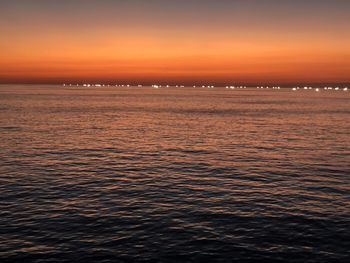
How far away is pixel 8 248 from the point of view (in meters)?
22.0

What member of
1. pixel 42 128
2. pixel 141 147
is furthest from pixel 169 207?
pixel 42 128

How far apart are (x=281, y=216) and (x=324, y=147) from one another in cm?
3381

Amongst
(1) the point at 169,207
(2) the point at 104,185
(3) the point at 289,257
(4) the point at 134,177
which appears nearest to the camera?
(3) the point at 289,257

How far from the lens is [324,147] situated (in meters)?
57.7

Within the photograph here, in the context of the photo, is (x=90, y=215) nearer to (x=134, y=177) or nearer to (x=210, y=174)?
(x=134, y=177)

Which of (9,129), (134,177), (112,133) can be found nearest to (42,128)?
(9,129)

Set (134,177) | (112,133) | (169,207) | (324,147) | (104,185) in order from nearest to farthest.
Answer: (169,207)
(104,185)
(134,177)
(324,147)
(112,133)

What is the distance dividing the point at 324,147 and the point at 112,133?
39.4 meters

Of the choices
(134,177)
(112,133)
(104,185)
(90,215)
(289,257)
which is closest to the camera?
(289,257)

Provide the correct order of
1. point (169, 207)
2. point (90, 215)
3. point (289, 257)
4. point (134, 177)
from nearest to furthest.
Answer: point (289, 257), point (90, 215), point (169, 207), point (134, 177)

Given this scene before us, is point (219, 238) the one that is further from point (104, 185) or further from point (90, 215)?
point (104, 185)

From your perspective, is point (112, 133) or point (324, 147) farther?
point (112, 133)

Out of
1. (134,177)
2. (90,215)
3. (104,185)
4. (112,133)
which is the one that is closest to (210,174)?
(134,177)

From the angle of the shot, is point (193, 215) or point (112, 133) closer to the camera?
point (193, 215)
